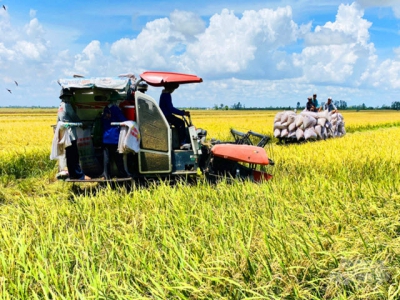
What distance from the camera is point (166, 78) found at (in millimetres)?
5742

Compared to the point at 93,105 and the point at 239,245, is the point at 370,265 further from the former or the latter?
the point at 93,105

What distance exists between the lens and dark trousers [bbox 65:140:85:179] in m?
5.72

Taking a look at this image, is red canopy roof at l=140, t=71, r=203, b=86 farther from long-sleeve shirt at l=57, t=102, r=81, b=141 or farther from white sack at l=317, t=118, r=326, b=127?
white sack at l=317, t=118, r=326, b=127

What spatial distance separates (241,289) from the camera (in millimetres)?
2398

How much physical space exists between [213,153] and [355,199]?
2435 mm

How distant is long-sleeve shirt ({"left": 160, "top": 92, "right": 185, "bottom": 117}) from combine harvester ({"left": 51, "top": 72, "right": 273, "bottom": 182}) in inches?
8.5

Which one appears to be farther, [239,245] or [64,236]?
[64,236]

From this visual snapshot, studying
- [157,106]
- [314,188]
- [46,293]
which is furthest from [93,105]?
[46,293]

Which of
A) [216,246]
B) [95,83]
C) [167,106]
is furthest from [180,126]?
[216,246]

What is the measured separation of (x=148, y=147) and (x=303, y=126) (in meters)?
8.66

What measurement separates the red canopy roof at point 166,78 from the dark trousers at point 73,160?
4.86 ft

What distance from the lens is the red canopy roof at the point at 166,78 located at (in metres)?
5.74

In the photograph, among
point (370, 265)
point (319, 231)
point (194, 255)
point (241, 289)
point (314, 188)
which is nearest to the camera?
point (241, 289)

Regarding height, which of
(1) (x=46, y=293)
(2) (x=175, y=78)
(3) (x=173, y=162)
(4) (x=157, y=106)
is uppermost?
(2) (x=175, y=78)
